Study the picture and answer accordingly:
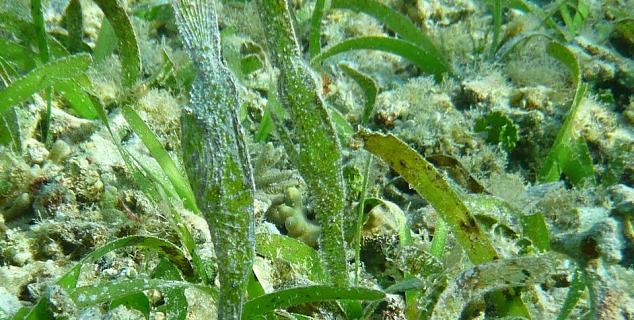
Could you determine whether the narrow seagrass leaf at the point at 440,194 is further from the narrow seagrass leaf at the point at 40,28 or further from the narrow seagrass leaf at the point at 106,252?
the narrow seagrass leaf at the point at 40,28

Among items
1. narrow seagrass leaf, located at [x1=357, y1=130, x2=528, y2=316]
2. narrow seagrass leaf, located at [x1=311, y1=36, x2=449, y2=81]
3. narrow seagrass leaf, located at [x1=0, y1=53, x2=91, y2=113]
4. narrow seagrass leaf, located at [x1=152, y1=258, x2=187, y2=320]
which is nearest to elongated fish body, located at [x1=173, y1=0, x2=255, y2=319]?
narrow seagrass leaf, located at [x1=152, y1=258, x2=187, y2=320]

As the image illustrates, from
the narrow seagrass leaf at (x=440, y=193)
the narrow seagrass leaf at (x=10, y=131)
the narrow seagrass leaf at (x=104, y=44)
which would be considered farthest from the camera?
the narrow seagrass leaf at (x=104, y=44)

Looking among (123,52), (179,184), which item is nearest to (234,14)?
(123,52)

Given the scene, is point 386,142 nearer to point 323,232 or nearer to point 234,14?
point 323,232

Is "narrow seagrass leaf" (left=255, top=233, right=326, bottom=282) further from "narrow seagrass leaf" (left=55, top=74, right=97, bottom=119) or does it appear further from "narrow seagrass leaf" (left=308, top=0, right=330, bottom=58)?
"narrow seagrass leaf" (left=308, top=0, right=330, bottom=58)

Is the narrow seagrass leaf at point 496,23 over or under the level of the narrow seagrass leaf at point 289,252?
over

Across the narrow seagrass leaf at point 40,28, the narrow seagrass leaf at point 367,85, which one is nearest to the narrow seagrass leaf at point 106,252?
the narrow seagrass leaf at point 367,85

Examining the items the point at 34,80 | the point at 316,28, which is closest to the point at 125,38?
the point at 34,80

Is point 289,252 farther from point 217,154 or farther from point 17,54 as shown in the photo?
point 17,54
